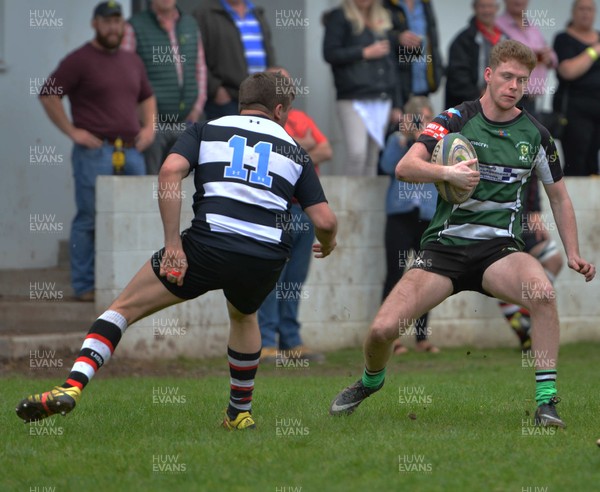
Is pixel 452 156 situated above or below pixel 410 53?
above

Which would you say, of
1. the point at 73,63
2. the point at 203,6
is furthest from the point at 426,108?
the point at 73,63

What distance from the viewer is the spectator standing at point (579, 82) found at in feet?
46.4

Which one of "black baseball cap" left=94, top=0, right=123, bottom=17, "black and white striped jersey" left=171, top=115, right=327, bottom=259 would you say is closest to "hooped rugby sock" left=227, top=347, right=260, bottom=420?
"black and white striped jersey" left=171, top=115, right=327, bottom=259

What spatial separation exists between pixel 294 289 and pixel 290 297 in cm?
9

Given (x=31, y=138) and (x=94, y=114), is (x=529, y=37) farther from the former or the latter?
(x=31, y=138)

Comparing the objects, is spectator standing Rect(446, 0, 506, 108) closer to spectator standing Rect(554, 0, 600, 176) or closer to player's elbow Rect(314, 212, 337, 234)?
spectator standing Rect(554, 0, 600, 176)

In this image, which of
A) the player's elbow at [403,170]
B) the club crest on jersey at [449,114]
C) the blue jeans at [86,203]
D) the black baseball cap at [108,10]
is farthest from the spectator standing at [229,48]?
the player's elbow at [403,170]

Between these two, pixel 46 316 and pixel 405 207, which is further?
pixel 405 207

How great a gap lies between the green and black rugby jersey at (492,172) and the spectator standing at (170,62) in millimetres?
5414

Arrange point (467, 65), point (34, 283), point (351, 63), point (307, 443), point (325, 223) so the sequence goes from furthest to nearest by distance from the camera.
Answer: point (467, 65) → point (351, 63) → point (34, 283) → point (325, 223) → point (307, 443)

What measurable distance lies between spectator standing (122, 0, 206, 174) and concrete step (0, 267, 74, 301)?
1.48 metres

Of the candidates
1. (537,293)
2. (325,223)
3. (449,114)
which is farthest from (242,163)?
(537,293)

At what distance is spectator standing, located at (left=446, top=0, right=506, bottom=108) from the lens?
13.6 m

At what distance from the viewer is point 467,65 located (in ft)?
44.6
